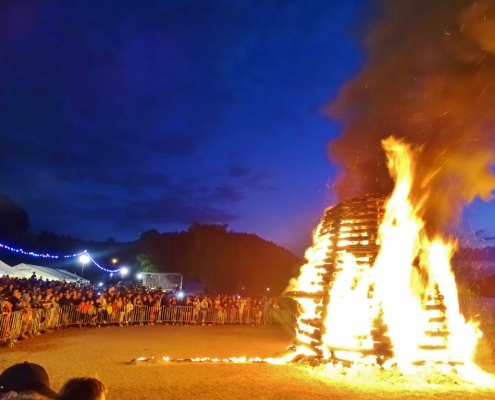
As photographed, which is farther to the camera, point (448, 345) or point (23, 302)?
point (23, 302)

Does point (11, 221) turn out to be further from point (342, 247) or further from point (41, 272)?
point (342, 247)

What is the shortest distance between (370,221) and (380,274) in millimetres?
1724

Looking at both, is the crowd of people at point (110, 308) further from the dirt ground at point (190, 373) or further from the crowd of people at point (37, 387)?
the crowd of people at point (37, 387)

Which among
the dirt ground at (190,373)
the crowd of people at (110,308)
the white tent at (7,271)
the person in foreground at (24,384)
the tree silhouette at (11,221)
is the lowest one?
the dirt ground at (190,373)

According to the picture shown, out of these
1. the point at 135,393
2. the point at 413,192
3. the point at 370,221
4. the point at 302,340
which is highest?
the point at 413,192

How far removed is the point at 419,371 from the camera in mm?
11273

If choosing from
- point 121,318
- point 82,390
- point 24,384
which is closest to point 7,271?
point 121,318

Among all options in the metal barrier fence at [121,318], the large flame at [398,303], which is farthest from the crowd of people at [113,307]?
the large flame at [398,303]

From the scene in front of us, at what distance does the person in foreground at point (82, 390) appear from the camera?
2.38 metres

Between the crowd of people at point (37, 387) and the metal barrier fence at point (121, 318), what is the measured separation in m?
13.1

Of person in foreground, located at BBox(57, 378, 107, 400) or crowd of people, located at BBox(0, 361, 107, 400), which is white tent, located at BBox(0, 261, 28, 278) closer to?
crowd of people, located at BBox(0, 361, 107, 400)

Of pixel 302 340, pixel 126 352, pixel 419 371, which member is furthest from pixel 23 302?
pixel 419 371

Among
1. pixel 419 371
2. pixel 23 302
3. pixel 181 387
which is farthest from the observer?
pixel 23 302

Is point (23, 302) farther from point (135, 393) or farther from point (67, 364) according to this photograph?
point (135, 393)
